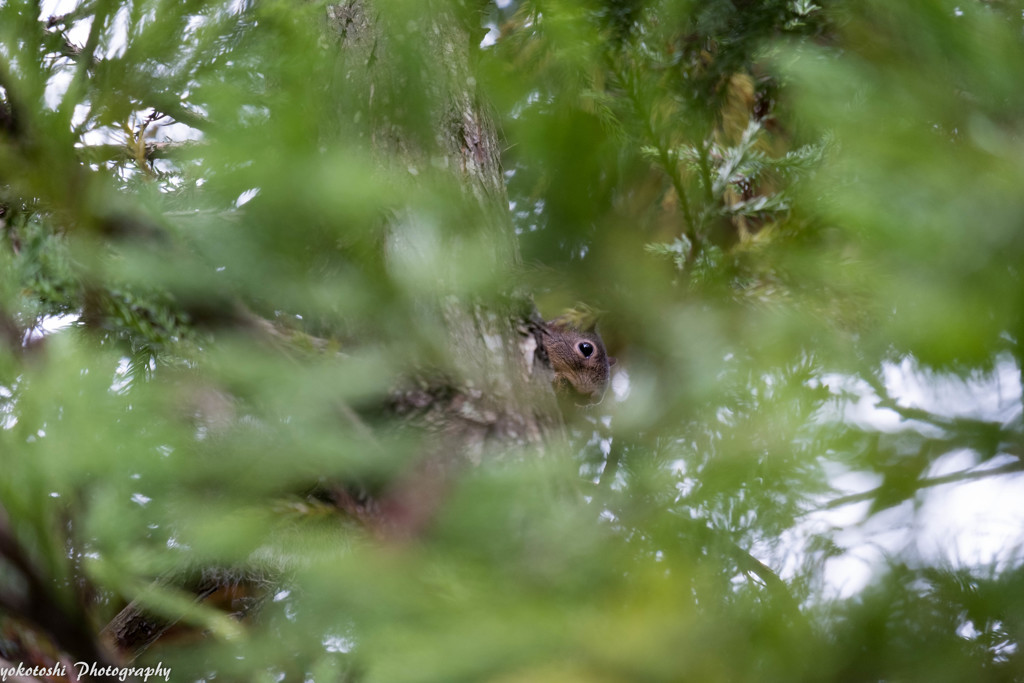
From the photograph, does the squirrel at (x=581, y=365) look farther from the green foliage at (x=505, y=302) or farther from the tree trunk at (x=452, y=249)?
the green foliage at (x=505, y=302)

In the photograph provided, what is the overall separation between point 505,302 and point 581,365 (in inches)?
68.1

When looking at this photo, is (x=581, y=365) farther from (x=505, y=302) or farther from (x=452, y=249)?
(x=452, y=249)

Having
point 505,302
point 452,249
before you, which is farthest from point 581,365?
point 452,249

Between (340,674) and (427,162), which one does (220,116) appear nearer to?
(427,162)

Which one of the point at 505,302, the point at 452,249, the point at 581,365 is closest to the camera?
the point at 452,249

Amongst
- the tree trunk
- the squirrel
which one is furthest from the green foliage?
the squirrel

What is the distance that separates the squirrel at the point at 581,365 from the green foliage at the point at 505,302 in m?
1.61

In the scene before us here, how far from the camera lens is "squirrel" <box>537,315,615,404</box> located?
3.04 meters

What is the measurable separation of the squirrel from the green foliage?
63.4 inches

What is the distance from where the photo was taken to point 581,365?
3.14 meters

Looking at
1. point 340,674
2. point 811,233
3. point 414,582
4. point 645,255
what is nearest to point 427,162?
point 645,255

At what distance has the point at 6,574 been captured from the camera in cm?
76

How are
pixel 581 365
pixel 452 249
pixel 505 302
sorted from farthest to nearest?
pixel 581 365, pixel 505 302, pixel 452 249

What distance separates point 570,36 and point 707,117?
1.04 ft
